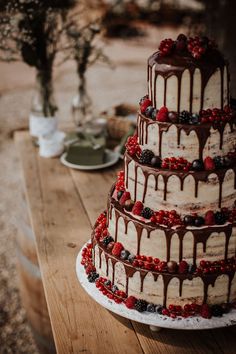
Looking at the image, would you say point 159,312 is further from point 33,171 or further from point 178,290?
point 33,171

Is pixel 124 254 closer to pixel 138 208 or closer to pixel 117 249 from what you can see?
pixel 117 249

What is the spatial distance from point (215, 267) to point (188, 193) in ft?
0.91

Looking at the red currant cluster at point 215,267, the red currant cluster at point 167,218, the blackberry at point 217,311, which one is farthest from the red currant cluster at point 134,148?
the blackberry at point 217,311

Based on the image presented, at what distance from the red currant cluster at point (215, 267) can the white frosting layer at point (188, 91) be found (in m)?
0.53

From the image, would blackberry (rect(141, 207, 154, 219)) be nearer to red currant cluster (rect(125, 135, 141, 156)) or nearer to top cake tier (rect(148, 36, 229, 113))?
red currant cluster (rect(125, 135, 141, 156))

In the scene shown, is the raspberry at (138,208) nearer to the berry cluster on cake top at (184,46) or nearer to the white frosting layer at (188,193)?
the white frosting layer at (188,193)

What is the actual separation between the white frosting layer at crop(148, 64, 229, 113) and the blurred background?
1828 mm

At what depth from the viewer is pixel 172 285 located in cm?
191

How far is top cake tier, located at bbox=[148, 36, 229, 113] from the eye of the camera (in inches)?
71.6

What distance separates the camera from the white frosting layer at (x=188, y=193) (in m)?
1.88

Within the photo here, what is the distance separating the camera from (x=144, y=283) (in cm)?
194

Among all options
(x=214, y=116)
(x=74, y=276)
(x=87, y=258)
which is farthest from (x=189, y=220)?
(x=74, y=276)

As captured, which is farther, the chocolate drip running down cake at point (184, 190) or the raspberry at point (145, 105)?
the raspberry at point (145, 105)

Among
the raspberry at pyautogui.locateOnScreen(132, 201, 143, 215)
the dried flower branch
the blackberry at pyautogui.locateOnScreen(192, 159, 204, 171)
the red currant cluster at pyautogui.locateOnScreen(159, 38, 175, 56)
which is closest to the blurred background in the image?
the dried flower branch
